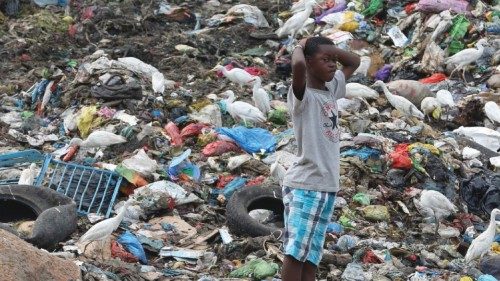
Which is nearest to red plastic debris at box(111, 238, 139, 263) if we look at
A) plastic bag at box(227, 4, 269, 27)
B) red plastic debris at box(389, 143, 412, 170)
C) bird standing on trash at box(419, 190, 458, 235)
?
bird standing on trash at box(419, 190, 458, 235)

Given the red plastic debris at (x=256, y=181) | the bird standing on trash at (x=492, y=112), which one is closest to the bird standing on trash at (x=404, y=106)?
the bird standing on trash at (x=492, y=112)

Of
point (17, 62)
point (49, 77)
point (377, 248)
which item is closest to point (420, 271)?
point (377, 248)

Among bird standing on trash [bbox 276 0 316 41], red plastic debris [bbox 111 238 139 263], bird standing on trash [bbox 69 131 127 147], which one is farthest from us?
bird standing on trash [bbox 276 0 316 41]

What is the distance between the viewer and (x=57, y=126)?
9250 millimetres

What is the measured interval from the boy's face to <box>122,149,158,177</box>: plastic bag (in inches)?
138

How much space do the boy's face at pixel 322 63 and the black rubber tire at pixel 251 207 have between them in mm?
2176

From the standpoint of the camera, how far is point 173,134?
28.1ft

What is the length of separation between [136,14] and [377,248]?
8012mm

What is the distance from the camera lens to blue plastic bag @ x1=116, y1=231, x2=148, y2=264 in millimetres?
5919

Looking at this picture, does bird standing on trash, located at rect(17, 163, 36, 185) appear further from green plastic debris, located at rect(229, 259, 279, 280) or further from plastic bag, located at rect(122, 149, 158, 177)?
green plastic debris, located at rect(229, 259, 279, 280)

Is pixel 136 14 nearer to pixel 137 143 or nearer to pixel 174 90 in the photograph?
pixel 174 90

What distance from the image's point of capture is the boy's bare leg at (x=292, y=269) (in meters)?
4.14

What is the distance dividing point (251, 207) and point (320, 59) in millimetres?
2772

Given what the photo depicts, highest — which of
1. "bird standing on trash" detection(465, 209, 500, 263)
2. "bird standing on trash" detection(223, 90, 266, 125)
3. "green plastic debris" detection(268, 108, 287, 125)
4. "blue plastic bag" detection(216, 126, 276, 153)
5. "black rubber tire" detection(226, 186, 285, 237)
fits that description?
"bird standing on trash" detection(465, 209, 500, 263)
